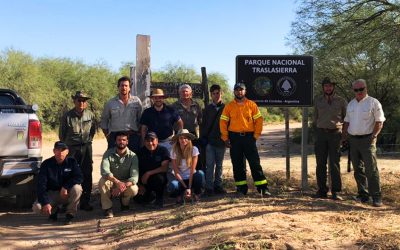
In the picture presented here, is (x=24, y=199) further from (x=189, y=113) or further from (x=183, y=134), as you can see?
(x=189, y=113)

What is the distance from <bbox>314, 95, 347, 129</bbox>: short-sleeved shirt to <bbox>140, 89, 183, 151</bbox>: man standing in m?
2.24

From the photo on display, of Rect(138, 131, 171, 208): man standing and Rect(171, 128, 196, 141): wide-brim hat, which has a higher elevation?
Rect(171, 128, 196, 141): wide-brim hat

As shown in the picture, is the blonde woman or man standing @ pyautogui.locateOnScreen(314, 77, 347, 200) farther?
man standing @ pyautogui.locateOnScreen(314, 77, 347, 200)

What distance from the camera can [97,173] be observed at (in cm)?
1257

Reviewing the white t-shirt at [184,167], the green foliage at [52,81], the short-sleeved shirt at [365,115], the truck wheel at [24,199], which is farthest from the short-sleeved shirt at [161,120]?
the green foliage at [52,81]

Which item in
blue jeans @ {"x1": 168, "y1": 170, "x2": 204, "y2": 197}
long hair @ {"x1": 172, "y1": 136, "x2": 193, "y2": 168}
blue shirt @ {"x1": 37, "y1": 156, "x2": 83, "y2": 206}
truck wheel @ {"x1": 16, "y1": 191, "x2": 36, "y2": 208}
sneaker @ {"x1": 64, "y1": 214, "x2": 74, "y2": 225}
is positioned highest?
long hair @ {"x1": 172, "y1": 136, "x2": 193, "y2": 168}

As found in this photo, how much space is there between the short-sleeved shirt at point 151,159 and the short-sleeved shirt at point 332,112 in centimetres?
252

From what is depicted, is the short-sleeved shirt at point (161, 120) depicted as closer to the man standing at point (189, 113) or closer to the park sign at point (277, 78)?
the man standing at point (189, 113)

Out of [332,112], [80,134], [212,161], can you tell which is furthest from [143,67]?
[332,112]

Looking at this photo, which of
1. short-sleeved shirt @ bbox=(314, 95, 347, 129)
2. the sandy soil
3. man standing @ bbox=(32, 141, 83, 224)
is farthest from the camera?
short-sleeved shirt @ bbox=(314, 95, 347, 129)

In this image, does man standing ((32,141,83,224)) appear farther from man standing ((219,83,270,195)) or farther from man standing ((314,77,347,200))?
man standing ((314,77,347,200))

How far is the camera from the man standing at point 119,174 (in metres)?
6.53

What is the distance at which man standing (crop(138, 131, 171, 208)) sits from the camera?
696 centimetres

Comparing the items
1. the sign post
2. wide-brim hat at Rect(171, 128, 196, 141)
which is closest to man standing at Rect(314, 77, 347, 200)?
the sign post
